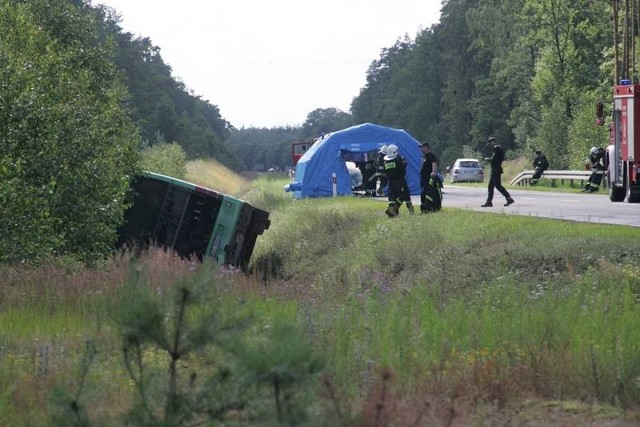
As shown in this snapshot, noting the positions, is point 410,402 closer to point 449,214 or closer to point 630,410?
point 630,410

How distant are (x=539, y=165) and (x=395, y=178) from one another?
93.4 feet

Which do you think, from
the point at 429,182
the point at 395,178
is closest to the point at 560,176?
the point at 429,182

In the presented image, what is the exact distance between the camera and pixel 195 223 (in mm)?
27906

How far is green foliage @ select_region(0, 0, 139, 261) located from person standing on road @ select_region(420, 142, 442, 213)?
614 centimetres

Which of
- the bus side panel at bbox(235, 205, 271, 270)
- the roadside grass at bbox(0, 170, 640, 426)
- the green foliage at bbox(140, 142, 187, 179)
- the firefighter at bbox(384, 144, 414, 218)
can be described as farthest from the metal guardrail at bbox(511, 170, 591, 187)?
the roadside grass at bbox(0, 170, 640, 426)

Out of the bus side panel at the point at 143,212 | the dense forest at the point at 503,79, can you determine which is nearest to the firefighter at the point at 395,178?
the bus side panel at the point at 143,212

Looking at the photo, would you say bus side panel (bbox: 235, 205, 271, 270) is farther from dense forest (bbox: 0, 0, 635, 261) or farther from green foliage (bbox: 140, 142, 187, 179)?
green foliage (bbox: 140, 142, 187, 179)

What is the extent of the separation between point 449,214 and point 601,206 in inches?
203

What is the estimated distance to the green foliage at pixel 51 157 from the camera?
65.3ft

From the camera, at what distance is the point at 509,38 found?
103750 millimetres

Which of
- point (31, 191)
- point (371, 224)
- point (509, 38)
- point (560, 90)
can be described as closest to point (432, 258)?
point (31, 191)

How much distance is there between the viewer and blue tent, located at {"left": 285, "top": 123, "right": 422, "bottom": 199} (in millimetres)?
46125

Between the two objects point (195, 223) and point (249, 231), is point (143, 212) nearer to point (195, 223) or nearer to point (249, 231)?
point (195, 223)

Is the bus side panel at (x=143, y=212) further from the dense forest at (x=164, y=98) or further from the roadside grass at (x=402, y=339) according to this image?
the roadside grass at (x=402, y=339)
